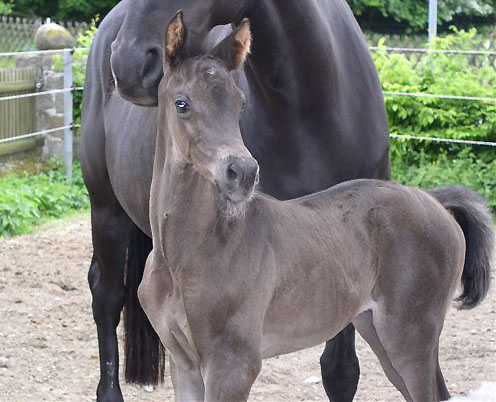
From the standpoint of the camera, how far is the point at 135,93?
281 cm

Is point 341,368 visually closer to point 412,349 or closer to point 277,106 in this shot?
point 412,349

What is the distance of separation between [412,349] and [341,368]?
0.76 m

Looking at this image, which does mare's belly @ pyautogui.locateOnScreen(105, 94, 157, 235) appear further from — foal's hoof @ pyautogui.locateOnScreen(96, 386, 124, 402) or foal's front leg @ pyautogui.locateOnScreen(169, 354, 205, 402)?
foal's front leg @ pyautogui.locateOnScreen(169, 354, 205, 402)

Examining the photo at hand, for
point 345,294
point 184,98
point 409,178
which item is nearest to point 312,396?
point 345,294

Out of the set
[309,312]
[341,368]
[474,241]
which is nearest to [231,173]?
[309,312]

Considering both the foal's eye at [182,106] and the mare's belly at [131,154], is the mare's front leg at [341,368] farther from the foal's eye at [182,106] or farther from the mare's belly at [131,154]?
the foal's eye at [182,106]

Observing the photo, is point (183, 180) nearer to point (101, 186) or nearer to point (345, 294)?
point (345, 294)

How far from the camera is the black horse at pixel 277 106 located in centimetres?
291

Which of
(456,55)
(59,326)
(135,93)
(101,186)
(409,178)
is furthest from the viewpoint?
(456,55)

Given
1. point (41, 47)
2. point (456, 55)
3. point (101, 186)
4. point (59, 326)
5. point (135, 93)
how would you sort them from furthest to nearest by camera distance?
point (41, 47)
point (456, 55)
point (59, 326)
point (101, 186)
point (135, 93)

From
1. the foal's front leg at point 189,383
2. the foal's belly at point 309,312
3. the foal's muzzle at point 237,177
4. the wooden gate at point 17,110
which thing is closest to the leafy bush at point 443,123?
the wooden gate at point 17,110

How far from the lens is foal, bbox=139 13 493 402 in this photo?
2568 millimetres

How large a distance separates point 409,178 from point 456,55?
5.67ft

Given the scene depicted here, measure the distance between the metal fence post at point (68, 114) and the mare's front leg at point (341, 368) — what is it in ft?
19.9
